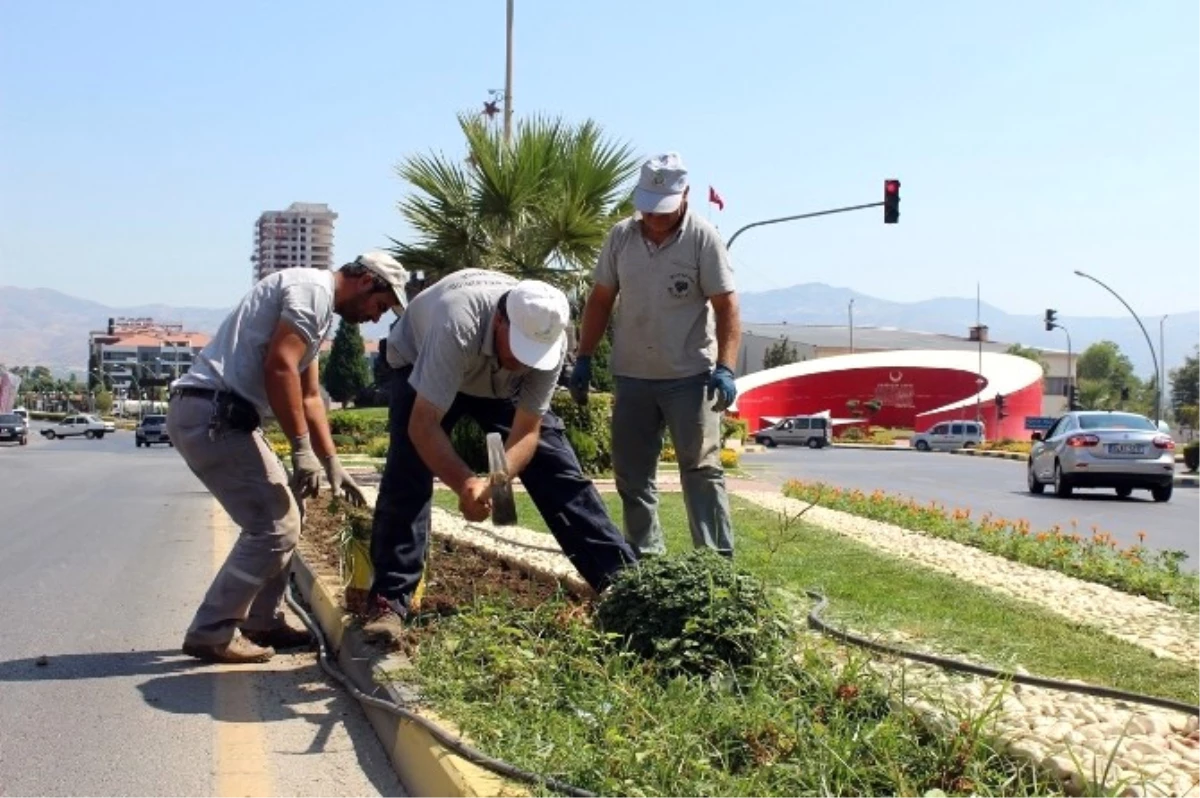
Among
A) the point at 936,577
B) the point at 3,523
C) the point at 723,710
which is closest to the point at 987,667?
the point at 723,710

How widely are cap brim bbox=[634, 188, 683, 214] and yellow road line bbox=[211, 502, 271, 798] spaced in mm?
2732

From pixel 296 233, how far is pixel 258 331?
146m

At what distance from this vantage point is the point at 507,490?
517cm

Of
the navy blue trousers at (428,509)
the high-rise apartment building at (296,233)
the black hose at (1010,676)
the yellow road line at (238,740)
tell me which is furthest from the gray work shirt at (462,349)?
the high-rise apartment building at (296,233)

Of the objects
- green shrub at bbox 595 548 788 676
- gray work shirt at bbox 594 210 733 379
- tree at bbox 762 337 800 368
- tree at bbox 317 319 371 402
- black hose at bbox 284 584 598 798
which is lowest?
black hose at bbox 284 584 598 798

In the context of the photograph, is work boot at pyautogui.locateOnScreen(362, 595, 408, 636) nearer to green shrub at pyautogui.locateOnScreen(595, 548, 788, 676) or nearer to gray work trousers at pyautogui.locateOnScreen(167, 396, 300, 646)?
gray work trousers at pyautogui.locateOnScreen(167, 396, 300, 646)

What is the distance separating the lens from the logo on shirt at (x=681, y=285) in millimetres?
6828

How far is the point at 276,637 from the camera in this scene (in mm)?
6781

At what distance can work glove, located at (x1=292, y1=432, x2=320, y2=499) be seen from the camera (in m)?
6.29

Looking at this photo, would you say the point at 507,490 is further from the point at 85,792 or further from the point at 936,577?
the point at 936,577

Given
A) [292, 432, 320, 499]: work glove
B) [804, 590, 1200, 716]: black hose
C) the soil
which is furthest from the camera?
[292, 432, 320, 499]: work glove

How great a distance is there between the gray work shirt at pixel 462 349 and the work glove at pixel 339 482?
Answer: 70 centimetres

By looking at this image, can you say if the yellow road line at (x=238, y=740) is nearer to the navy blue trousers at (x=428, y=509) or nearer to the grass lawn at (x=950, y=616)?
the navy blue trousers at (x=428, y=509)

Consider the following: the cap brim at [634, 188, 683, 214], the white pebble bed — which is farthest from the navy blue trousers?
the white pebble bed
